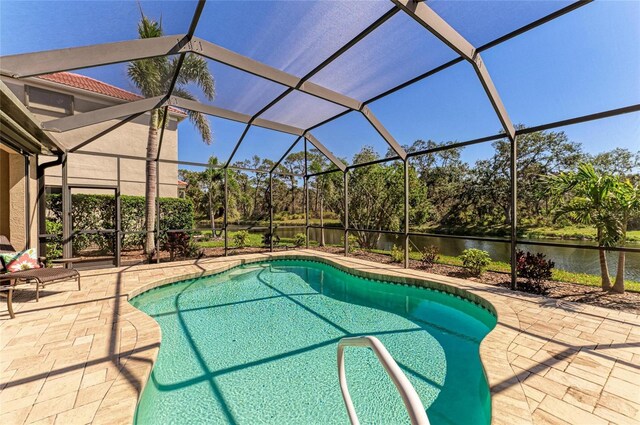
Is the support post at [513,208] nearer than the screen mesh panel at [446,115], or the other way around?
the support post at [513,208]

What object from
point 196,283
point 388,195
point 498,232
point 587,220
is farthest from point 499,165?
point 196,283

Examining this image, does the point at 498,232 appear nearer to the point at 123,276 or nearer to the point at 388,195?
the point at 388,195

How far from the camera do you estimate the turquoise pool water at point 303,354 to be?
2703mm

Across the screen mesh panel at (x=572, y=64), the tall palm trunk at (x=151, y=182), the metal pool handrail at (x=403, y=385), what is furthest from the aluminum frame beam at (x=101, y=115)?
the screen mesh panel at (x=572, y=64)

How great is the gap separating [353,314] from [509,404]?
307 cm

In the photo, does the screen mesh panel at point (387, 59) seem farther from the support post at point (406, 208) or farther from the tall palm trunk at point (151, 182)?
the tall palm trunk at point (151, 182)

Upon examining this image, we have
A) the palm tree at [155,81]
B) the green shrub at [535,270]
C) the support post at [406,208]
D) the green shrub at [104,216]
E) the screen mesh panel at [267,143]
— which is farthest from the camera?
the screen mesh panel at [267,143]

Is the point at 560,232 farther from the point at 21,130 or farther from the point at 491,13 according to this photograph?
the point at 21,130

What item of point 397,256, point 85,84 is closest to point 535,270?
point 397,256

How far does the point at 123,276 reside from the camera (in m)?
A: 6.37

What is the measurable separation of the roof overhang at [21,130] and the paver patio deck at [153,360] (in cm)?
284

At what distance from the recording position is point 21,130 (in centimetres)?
428

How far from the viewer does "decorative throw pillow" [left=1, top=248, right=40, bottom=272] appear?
4496 millimetres

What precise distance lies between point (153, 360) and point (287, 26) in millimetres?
4770
